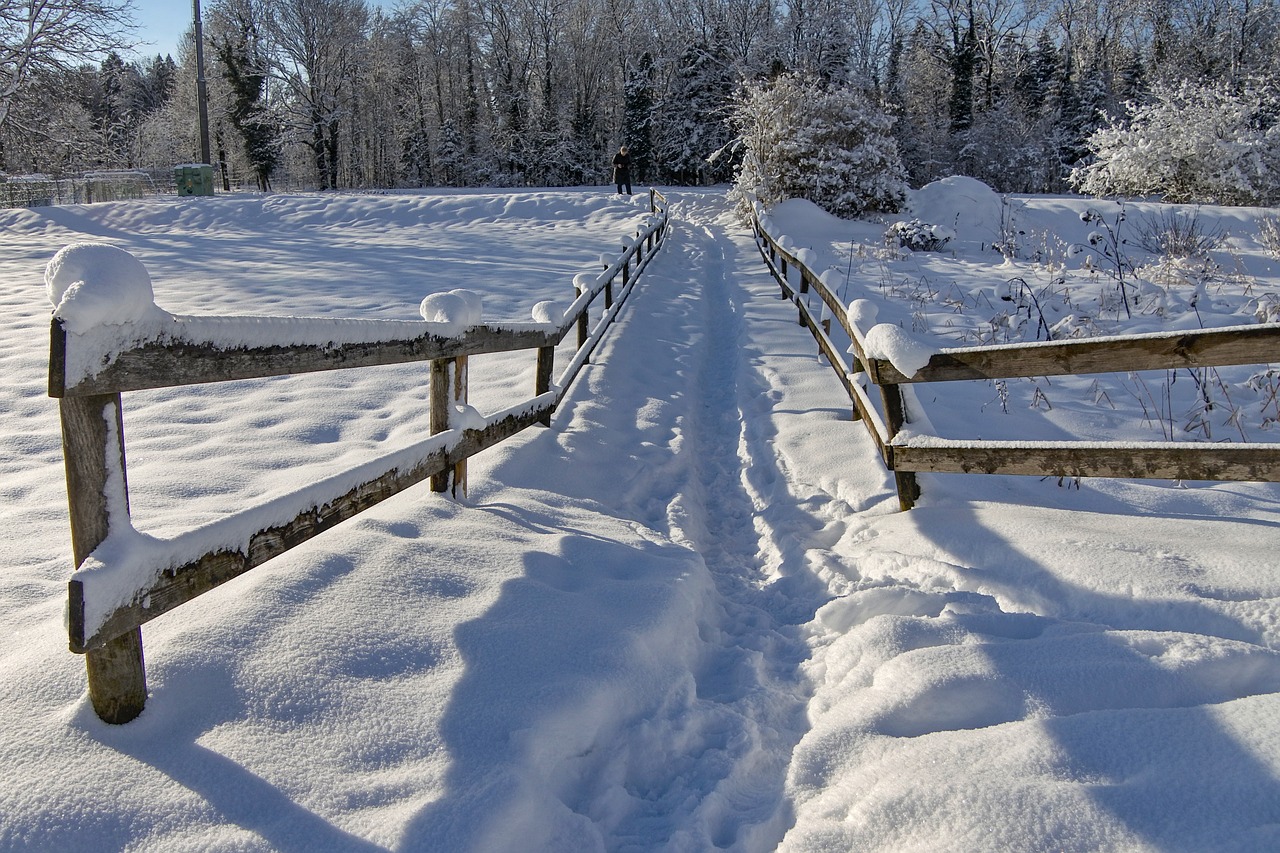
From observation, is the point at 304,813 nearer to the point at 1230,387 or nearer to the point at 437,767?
the point at 437,767

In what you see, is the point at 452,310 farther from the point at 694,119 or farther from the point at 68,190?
the point at 694,119

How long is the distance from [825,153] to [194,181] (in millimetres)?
24602

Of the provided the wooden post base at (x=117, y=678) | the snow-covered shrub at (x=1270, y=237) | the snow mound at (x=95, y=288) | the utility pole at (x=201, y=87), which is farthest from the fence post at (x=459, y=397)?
the utility pole at (x=201, y=87)

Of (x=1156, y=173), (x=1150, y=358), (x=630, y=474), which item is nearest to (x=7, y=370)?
(x=630, y=474)

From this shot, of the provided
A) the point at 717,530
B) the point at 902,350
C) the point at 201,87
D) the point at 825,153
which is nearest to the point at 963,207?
the point at 825,153

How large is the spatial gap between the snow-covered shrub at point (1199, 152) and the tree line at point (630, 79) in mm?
19808

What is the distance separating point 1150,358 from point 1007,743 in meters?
2.06

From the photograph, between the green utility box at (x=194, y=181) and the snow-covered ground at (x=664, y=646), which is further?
the green utility box at (x=194, y=181)

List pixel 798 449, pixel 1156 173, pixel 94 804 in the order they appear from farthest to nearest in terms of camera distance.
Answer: pixel 1156 173, pixel 798 449, pixel 94 804

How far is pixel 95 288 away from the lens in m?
1.70

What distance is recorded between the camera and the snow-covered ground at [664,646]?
6.40 ft

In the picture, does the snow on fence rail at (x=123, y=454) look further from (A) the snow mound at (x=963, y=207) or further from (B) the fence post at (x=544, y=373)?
(A) the snow mound at (x=963, y=207)

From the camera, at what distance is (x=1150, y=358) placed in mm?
3348

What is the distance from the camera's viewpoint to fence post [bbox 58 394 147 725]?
180 cm
